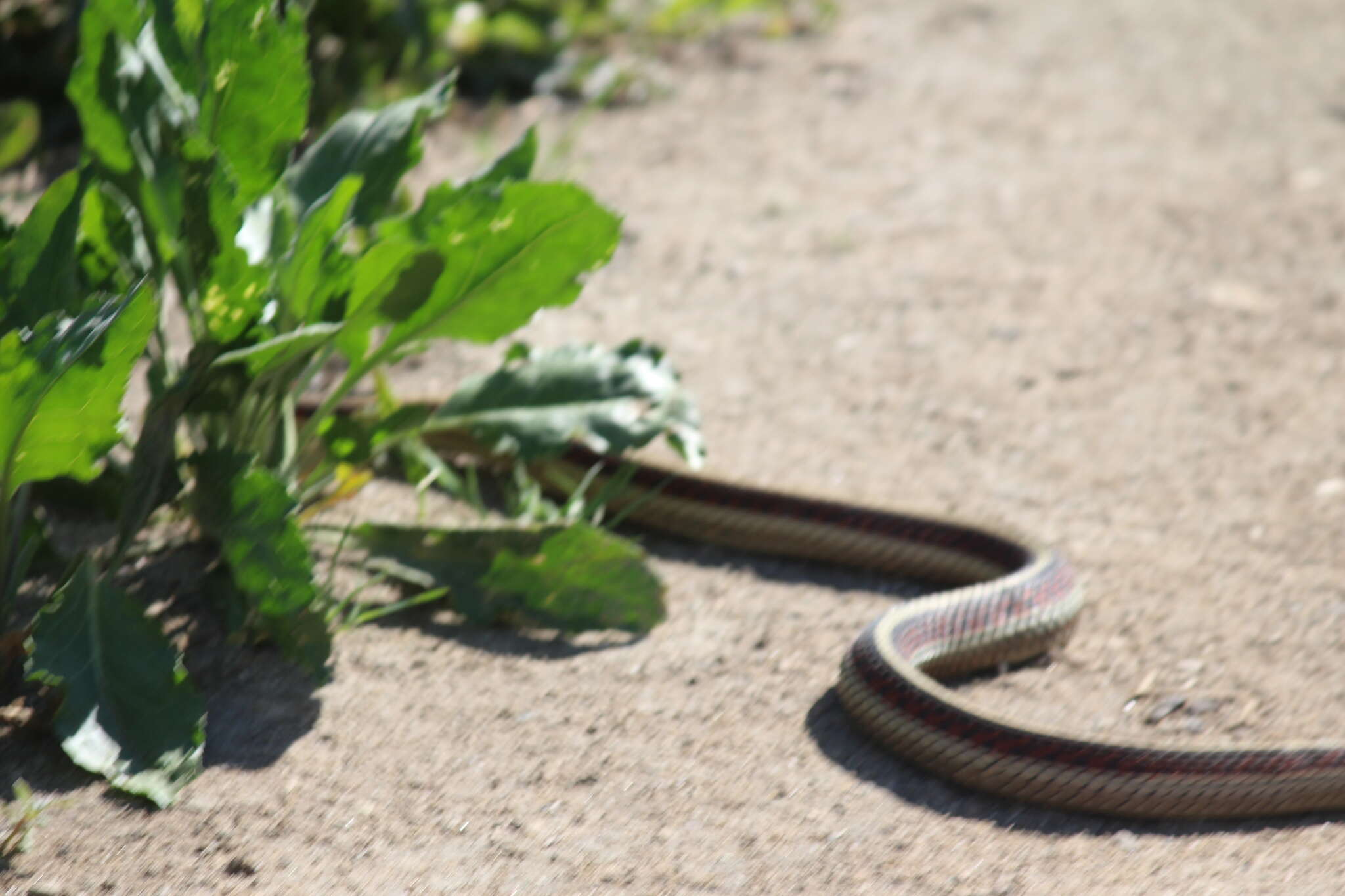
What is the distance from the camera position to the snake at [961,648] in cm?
287

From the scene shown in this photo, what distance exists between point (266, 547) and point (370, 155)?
98 cm

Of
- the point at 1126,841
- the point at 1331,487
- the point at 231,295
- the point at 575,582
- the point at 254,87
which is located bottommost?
the point at 1331,487

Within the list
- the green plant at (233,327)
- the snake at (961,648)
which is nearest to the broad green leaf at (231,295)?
the green plant at (233,327)

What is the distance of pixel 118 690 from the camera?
269cm

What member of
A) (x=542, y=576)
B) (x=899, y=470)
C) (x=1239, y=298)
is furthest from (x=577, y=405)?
(x=1239, y=298)

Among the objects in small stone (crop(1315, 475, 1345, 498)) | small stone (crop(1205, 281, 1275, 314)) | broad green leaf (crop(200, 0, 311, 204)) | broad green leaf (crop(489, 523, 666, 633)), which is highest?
broad green leaf (crop(200, 0, 311, 204))

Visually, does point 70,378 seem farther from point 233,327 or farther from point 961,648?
point 961,648

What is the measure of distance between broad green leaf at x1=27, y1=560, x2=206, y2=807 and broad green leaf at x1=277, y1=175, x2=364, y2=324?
0.68m

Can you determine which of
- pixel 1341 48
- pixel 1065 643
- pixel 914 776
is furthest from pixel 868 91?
pixel 914 776

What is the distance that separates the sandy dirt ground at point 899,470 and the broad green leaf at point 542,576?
8 cm

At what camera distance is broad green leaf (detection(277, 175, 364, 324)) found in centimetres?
288

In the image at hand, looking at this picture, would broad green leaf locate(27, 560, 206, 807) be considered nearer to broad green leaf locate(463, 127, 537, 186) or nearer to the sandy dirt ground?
the sandy dirt ground

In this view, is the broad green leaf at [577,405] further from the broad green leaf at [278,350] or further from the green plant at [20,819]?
the green plant at [20,819]

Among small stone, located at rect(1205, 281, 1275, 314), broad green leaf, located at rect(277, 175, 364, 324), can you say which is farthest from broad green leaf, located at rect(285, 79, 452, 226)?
small stone, located at rect(1205, 281, 1275, 314)
